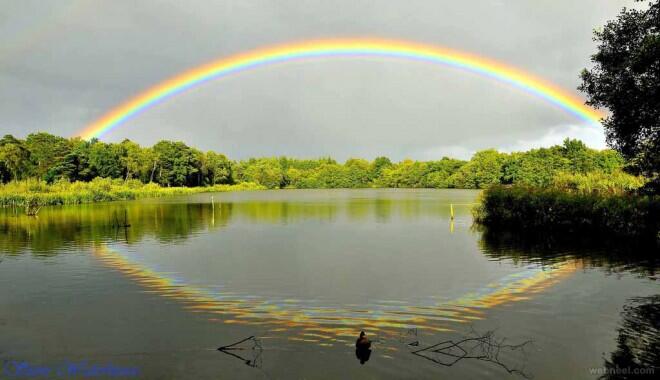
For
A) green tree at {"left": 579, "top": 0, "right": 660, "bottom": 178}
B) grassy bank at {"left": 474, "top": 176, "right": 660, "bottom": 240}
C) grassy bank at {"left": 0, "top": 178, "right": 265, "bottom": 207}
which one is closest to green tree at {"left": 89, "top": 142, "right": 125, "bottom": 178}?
grassy bank at {"left": 0, "top": 178, "right": 265, "bottom": 207}

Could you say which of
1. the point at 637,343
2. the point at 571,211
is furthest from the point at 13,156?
the point at 637,343

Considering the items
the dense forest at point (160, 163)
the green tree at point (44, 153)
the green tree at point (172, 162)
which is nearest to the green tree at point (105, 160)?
the dense forest at point (160, 163)

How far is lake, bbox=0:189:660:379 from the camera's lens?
1155cm

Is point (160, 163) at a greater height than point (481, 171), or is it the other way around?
point (160, 163)

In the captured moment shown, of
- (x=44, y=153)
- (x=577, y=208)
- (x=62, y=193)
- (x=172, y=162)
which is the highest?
(x=44, y=153)

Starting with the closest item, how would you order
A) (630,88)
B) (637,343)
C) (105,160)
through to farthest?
(637,343) < (630,88) < (105,160)

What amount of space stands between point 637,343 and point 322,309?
31.8 ft

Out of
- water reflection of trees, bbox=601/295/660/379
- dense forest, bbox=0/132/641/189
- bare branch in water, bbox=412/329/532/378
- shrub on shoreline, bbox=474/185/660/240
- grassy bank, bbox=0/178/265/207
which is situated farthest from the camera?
dense forest, bbox=0/132/641/189

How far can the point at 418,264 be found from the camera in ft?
85.6

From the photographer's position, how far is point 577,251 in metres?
29.0

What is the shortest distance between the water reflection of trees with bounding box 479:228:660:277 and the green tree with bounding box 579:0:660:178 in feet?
17.4

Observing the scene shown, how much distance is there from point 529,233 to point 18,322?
36.8 metres

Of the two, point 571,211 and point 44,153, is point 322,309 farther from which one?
point 44,153

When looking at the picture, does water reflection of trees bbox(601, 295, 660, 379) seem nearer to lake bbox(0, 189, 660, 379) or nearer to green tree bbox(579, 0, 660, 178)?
lake bbox(0, 189, 660, 379)
